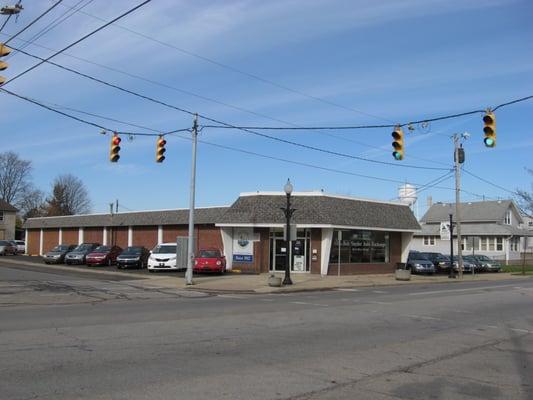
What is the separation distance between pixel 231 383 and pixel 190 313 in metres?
7.70

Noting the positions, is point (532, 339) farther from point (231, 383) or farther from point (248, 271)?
point (248, 271)

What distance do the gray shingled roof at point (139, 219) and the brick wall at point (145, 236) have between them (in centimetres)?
66

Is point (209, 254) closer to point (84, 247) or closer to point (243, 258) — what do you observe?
point (243, 258)

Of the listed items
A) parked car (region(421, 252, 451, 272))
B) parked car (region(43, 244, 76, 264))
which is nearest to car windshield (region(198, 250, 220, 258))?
parked car (region(43, 244, 76, 264))

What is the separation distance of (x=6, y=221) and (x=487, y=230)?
66205 mm

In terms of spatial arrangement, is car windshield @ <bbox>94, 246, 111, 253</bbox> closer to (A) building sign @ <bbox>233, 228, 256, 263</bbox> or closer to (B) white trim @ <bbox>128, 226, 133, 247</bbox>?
(B) white trim @ <bbox>128, 226, 133, 247</bbox>

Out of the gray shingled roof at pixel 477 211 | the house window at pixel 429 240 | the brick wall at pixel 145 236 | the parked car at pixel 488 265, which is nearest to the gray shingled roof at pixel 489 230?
the gray shingled roof at pixel 477 211

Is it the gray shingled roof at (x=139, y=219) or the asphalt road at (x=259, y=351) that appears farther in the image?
the gray shingled roof at (x=139, y=219)

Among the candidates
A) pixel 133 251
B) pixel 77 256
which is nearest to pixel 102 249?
pixel 77 256

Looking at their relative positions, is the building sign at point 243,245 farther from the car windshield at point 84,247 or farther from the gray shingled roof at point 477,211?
the gray shingled roof at point 477,211

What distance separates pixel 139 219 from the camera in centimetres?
4591

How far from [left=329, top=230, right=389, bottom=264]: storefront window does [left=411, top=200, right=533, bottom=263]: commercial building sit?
20991 mm

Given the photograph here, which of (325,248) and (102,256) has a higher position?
(325,248)

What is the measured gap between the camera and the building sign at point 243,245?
115 feet
